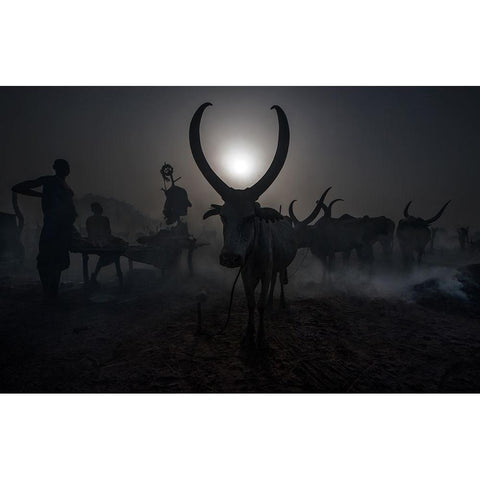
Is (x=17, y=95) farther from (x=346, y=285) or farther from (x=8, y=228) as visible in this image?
(x=346, y=285)

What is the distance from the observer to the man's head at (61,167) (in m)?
6.02

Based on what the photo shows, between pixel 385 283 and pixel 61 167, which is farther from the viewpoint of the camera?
pixel 385 283

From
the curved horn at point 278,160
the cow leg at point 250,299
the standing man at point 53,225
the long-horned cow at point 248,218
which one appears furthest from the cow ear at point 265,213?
the standing man at point 53,225

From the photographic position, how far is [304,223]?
717 cm

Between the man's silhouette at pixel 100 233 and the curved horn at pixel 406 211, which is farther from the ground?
the curved horn at pixel 406 211

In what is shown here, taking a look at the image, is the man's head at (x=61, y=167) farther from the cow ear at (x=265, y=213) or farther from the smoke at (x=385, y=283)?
the smoke at (x=385, y=283)

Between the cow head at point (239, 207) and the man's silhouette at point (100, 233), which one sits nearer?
the cow head at point (239, 207)

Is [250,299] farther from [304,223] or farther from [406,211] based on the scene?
[406,211]

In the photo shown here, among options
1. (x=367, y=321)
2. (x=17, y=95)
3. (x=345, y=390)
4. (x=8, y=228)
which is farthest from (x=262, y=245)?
(x=8, y=228)

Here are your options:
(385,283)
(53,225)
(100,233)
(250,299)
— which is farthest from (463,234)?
(53,225)

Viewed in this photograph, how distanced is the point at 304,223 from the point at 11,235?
44.9ft

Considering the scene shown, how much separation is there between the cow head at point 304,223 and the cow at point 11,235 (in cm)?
1234

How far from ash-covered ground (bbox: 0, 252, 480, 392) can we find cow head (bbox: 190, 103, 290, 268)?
1.72 metres

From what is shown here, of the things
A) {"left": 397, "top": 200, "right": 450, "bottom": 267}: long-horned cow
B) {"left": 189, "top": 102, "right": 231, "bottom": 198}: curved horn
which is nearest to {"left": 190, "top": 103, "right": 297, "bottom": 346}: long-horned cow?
{"left": 189, "top": 102, "right": 231, "bottom": 198}: curved horn
